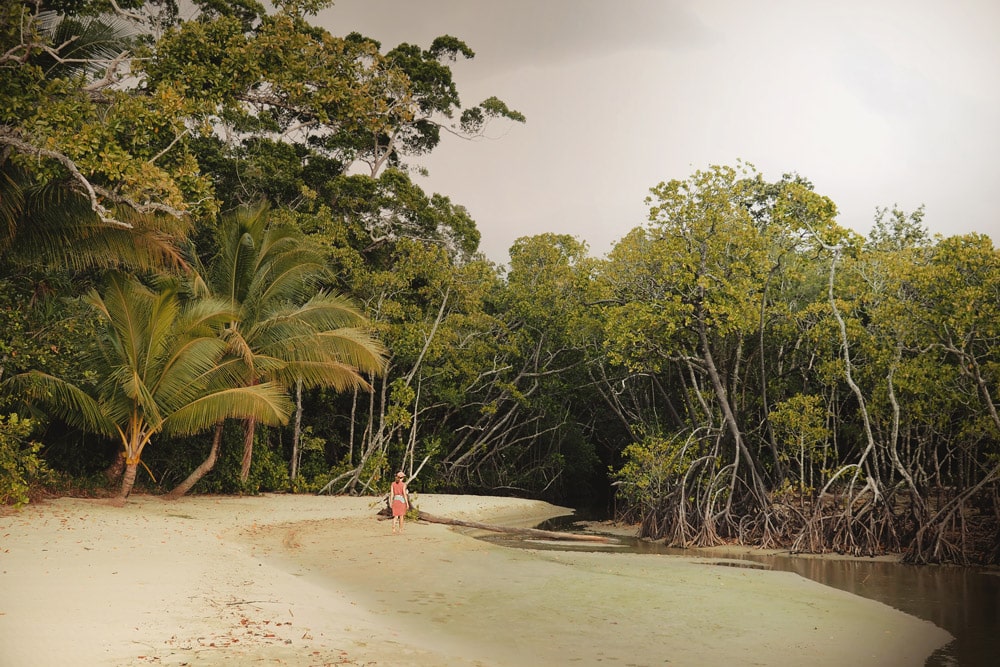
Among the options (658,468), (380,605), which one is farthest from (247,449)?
(380,605)

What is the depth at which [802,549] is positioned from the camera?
15.4 m

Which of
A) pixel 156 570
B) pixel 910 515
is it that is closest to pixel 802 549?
pixel 910 515

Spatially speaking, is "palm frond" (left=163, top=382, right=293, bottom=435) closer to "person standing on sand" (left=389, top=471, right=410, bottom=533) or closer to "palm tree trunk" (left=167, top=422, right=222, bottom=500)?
"palm tree trunk" (left=167, top=422, right=222, bottom=500)

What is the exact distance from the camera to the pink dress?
566 inches

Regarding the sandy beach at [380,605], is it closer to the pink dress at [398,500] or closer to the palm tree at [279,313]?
the pink dress at [398,500]

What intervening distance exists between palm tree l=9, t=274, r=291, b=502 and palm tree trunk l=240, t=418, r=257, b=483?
3343 mm

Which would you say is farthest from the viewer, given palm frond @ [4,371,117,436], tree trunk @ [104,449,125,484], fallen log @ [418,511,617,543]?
fallen log @ [418,511,617,543]

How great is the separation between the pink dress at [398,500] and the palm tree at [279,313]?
4.90m

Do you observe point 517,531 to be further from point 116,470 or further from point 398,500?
point 116,470

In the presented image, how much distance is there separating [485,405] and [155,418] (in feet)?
44.2

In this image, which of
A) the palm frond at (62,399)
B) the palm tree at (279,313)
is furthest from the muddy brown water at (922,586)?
the palm frond at (62,399)

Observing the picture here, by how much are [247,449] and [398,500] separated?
6884 mm

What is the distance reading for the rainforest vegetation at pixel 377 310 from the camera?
34.2ft

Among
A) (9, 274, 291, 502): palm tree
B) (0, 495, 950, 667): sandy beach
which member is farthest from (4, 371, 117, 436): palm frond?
(0, 495, 950, 667): sandy beach
